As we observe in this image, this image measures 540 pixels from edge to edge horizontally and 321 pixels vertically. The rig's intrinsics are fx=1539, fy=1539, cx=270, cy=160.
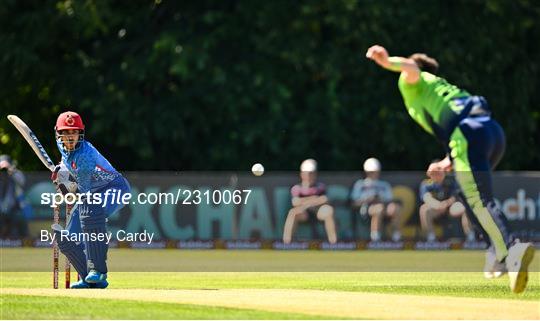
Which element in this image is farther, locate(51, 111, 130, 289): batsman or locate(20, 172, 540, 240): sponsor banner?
locate(20, 172, 540, 240): sponsor banner

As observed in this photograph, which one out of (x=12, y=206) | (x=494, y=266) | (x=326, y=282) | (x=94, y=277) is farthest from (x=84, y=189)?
(x=12, y=206)

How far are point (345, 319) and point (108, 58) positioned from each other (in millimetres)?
22492

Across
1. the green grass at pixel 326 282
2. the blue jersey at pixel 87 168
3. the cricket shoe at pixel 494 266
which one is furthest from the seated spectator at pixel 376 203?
the cricket shoe at pixel 494 266

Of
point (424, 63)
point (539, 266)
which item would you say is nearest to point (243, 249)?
point (539, 266)

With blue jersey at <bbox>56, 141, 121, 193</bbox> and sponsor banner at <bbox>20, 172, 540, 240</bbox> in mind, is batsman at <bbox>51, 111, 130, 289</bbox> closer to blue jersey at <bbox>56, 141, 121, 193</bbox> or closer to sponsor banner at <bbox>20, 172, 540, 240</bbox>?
blue jersey at <bbox>56, 141, 121, 193</bbox>

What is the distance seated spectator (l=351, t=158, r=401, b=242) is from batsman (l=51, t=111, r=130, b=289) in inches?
460

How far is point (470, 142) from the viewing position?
1342 centimetres

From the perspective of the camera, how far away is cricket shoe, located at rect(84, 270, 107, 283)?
15.9 meters

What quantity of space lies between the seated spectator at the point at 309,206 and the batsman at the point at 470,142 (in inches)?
501

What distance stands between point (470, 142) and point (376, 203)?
45.6 feet

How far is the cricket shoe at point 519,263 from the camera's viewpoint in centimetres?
1336

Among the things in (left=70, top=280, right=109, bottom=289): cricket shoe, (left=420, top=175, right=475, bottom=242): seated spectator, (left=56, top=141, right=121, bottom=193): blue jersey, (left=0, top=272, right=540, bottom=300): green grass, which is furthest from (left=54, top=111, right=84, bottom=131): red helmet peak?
(left=420, top=175, right=475, bottom=242): seated spectator

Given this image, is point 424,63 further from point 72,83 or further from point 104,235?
point 72,83

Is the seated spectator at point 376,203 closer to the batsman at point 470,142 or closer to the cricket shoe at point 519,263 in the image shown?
the batsman at point 470,142
